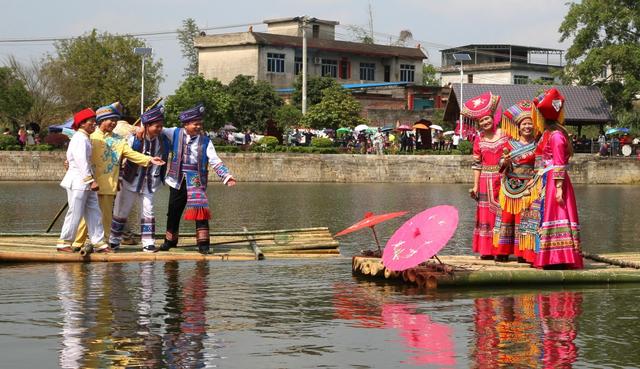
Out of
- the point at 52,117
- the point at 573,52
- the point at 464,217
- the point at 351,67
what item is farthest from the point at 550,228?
the point at 351,67

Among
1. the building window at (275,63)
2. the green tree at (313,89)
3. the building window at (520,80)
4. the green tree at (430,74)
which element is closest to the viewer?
the green tree at (313,89)

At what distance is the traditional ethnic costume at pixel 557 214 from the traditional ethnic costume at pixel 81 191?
16.9ft

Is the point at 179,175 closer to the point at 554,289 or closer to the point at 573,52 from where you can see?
the point at 554,289

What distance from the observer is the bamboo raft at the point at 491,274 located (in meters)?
11.8

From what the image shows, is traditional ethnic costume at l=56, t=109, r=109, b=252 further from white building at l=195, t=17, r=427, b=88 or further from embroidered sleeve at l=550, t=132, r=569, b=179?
white building at l=195, t=17, r=427, b=88

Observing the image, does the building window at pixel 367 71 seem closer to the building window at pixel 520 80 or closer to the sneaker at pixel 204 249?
the building window at pixel 520 80

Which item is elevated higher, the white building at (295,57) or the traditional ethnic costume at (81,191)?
the white building at (295,57)

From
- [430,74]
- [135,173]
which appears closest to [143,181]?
[135,173]

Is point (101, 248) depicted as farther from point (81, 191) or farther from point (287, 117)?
point (287, 117)

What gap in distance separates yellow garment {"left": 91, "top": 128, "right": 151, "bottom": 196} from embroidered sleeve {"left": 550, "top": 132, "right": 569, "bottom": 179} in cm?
488

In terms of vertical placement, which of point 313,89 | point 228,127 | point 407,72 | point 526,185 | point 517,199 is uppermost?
point 407,72

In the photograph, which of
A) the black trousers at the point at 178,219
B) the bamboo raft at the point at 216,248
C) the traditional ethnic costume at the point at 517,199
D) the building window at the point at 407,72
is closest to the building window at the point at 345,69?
the building window at the point at 407,72

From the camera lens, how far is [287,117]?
218 ft

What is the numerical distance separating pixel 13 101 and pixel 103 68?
1593 centimetres
